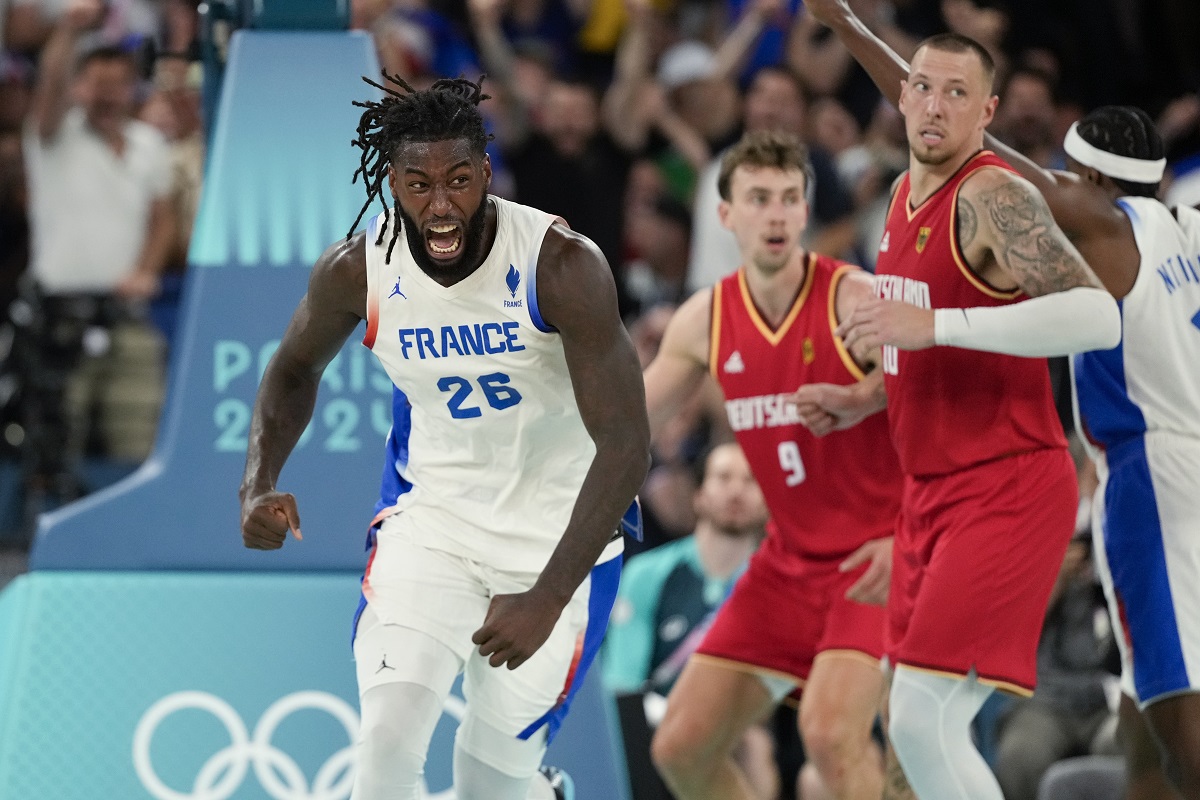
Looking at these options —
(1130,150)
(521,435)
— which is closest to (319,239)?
(521,435)

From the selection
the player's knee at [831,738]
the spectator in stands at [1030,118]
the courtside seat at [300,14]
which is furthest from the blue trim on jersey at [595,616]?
the spectator in stands at [1030,118]

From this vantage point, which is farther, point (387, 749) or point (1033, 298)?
point (1033, 298)

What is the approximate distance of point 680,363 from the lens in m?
5.74

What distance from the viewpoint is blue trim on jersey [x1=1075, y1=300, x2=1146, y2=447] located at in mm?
5098

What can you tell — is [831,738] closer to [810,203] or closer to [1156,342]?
[1156,342]

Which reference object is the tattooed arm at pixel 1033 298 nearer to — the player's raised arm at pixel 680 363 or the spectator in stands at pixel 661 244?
the player's raised arm at pixel 680 363

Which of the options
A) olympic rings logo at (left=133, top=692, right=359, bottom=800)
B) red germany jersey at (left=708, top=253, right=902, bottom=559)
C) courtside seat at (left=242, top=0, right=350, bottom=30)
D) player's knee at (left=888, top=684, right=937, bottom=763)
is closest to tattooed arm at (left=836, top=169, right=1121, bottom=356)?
red germany jersey at (left=708, top=253, right=902, bottom=559)

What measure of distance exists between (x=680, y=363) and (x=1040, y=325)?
1565 millimetres

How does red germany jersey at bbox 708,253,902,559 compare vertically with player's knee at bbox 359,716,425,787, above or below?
above

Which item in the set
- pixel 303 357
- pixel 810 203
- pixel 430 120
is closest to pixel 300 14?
pixel 303 357

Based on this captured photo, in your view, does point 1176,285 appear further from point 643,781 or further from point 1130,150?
point 643,781

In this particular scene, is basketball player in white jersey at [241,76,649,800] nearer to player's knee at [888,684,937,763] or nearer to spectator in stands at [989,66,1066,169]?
player's knee at [888,684,937,763]

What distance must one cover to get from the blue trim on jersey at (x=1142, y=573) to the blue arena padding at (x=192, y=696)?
1.62m

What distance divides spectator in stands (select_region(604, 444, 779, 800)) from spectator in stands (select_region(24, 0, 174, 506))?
2.69m
